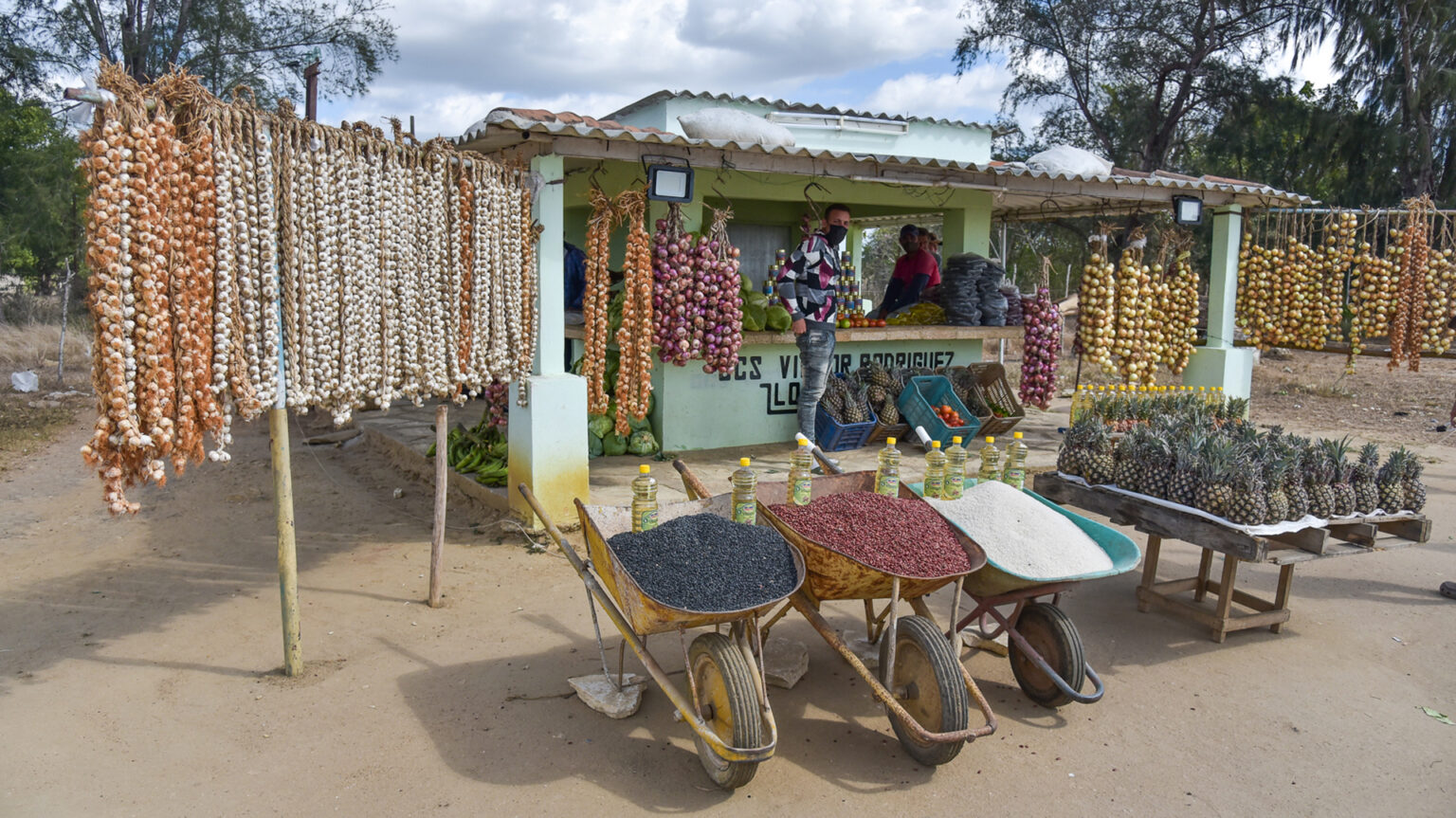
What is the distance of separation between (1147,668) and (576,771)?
9.46 feet

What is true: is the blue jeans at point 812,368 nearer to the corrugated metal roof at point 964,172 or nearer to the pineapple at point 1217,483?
the corrugated metal roof at point 964,172

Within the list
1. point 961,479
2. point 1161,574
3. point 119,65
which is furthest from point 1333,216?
point 119,65

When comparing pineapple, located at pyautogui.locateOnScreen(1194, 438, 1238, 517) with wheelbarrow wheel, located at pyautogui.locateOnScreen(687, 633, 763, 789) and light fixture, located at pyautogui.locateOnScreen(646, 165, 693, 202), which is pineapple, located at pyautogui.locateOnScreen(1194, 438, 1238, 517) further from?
light fixture, located at pyautogui.locateOnScreen(646, 165, 693, 202)

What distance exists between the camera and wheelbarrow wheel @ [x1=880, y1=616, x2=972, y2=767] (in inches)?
139

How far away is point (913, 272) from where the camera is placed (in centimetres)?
1074

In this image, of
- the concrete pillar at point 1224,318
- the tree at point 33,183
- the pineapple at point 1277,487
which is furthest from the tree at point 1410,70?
the tree at point 33,183

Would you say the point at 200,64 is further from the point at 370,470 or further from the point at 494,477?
the point at 494,477

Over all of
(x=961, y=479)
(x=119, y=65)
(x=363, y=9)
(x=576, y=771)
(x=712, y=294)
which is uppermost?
(x=363, y=9)

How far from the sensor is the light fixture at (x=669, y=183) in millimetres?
6801

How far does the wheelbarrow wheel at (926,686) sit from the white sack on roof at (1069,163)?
244 inches

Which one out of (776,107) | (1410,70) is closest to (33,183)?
(776,107)

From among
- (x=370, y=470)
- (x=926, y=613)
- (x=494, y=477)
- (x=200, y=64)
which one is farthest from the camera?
(x=200, y=64)

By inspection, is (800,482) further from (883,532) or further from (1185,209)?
(1185,209)

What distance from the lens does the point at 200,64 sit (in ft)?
58.3
